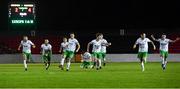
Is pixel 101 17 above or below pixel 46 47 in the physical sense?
above

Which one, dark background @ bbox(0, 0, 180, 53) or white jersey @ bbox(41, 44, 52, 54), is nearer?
white jersey @ bbox(41, 44, 52, 54)

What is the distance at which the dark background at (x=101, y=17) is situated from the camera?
69.1m

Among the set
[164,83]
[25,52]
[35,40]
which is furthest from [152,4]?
[164,83]

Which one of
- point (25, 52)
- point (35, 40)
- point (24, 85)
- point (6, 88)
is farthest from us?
point (35, 40)

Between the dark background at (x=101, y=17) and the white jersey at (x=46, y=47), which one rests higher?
the dark background at (x=101, y=17)

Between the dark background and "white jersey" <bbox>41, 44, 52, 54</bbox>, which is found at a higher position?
the dark background

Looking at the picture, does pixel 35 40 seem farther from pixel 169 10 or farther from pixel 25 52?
pixel 25 52

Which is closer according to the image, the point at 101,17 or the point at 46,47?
the point at 46,47

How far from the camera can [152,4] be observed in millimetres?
71438

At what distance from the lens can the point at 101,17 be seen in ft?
234

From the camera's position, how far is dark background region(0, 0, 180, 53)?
69125mm

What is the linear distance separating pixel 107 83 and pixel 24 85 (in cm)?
347

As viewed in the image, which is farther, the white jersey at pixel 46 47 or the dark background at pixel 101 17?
the dark background at pixel 101 17

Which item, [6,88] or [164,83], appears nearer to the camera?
[6,88]
